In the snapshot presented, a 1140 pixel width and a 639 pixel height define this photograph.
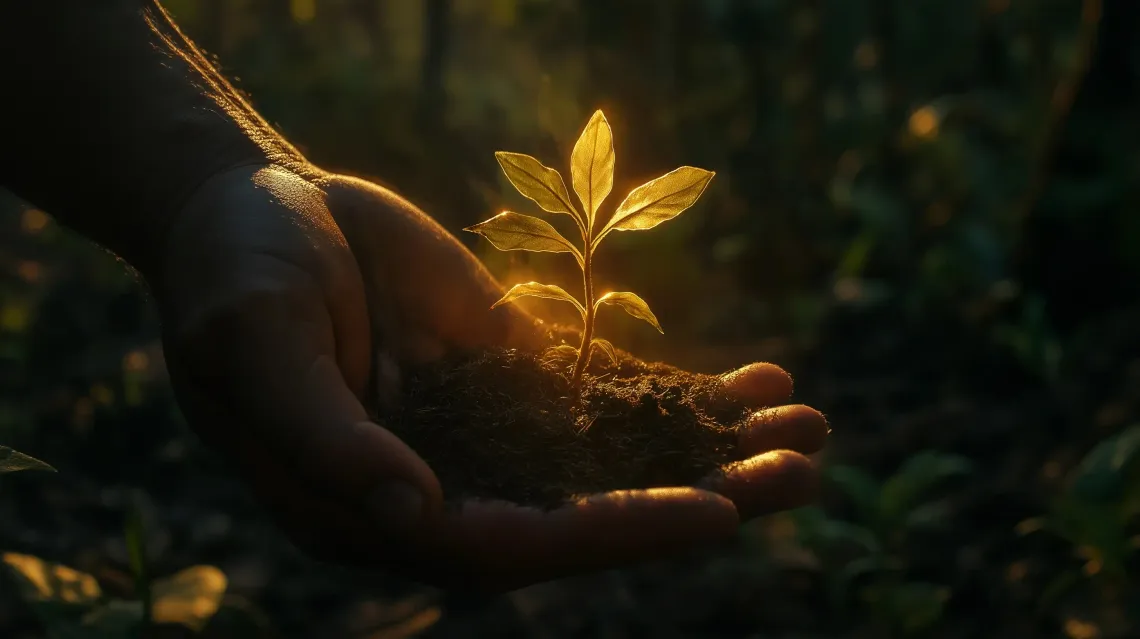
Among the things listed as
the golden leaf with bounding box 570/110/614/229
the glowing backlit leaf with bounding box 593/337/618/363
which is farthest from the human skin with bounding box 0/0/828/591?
the golden leaf with bounding box 570/110/614/229

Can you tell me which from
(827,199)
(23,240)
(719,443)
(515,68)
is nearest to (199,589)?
(719,443)

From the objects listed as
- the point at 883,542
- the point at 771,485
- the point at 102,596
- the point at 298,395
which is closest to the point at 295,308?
the point at 298,395

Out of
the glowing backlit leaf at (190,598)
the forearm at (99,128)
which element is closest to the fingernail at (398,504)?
the forearm at (99,128)

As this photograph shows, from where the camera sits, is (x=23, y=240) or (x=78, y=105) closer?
(x=78, y=105)

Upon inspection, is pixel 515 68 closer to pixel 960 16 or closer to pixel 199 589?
pixel 960 16

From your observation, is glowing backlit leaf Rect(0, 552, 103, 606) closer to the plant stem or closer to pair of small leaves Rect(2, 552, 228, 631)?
pair of small leaves Rect(2, 552, 228, 631)

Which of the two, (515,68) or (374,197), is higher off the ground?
(515,68)

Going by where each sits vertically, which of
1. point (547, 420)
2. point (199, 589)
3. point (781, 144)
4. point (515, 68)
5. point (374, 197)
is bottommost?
point (199, 589)

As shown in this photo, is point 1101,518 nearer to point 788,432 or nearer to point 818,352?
point 788,432
